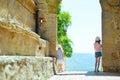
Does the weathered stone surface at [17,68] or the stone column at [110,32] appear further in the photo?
the stone column at [110,32]

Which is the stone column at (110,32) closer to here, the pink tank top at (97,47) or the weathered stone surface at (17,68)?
the pink tank top at (97,47)

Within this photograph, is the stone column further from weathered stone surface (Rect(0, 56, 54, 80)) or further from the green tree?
the green tree

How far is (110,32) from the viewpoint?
12.8 meters

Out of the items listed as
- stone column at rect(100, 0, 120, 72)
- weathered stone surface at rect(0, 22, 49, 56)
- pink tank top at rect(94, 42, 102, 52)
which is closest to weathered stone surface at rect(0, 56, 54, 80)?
weathered stone surface at rect(0, 22, 49, 56)

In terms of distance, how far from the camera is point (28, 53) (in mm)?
6891

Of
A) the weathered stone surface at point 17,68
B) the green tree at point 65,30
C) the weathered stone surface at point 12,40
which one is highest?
the green tree at point 65,30

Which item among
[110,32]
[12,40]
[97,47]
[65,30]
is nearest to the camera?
[12,40]

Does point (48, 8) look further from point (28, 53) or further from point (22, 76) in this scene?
point (22, 76)

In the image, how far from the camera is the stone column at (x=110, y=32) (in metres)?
12.7

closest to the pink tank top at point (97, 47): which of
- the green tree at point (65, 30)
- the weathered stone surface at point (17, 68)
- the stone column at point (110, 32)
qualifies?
the stone column at point (110, 32)

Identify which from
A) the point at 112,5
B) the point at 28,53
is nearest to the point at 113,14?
the point at 112,5

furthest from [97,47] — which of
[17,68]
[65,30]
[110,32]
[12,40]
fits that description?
[65,30]

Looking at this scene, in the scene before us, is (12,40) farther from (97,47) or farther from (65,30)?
(65,30)

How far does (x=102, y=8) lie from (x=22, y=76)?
27.1 feet
